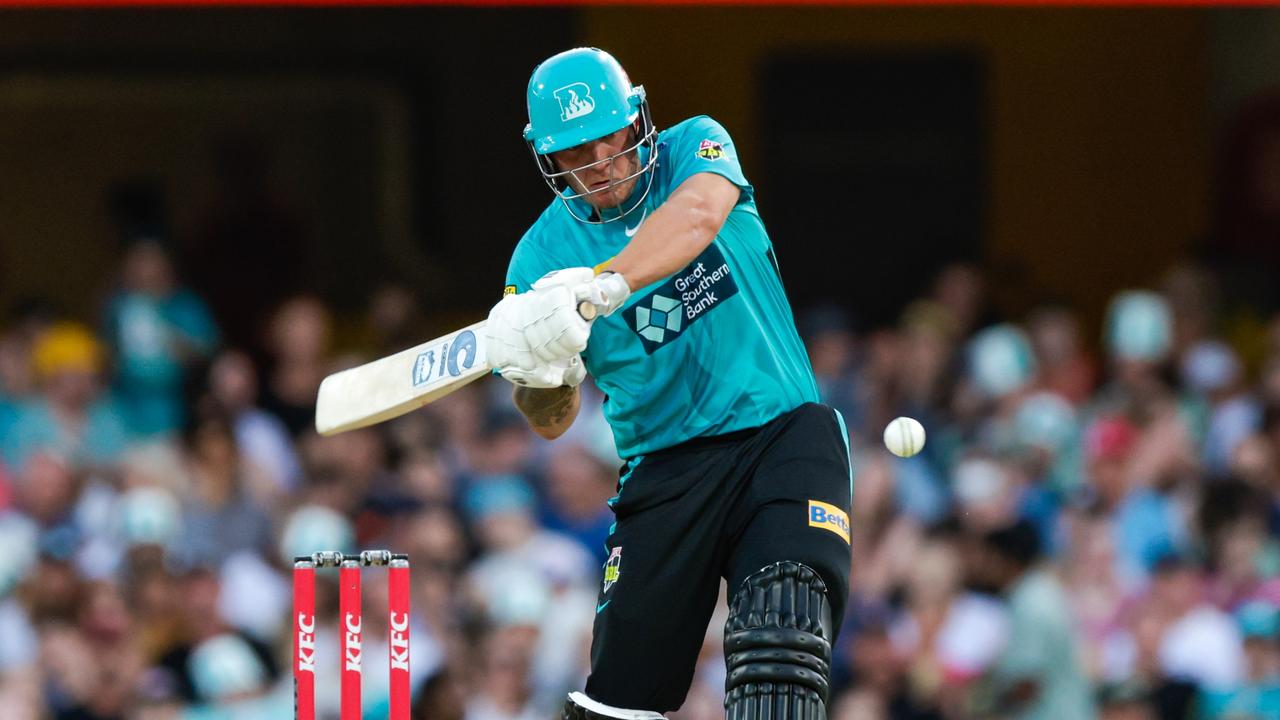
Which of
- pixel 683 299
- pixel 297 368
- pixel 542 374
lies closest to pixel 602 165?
pixel 683 299

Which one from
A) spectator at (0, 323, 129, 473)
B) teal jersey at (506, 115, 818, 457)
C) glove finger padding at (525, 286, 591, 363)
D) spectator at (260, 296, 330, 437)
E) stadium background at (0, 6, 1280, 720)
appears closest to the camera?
glove finger padding at (525, 286, 591, 363)

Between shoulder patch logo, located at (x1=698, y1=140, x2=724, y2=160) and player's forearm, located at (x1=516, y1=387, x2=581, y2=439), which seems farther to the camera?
player's forearm, located at (x1=516, y1=387, x2=581, y2=439)

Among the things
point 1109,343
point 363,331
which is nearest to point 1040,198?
point 1109,343

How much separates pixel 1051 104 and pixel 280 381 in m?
6.24

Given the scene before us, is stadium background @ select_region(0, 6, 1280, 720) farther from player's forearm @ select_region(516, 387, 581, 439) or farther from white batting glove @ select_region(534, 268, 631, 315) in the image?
white batting glove @ select_region(534, 268, 631, 315)

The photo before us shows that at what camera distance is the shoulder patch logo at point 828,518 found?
210 inches

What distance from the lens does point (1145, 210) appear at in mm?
14586

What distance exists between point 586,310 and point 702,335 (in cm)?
56

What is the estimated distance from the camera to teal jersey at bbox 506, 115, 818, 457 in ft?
18.1

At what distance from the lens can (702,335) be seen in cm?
551

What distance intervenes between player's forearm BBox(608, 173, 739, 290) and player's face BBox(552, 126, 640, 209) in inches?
6.9

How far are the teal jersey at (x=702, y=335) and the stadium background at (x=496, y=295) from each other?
3.52 m

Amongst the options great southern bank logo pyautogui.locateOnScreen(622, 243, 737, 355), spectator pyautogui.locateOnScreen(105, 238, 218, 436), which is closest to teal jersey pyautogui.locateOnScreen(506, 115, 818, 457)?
great southern bank logo pyautogui.locateOnScreen(622, 243, 737, 355)

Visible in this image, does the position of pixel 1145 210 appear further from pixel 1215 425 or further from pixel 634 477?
pixel 634 477
